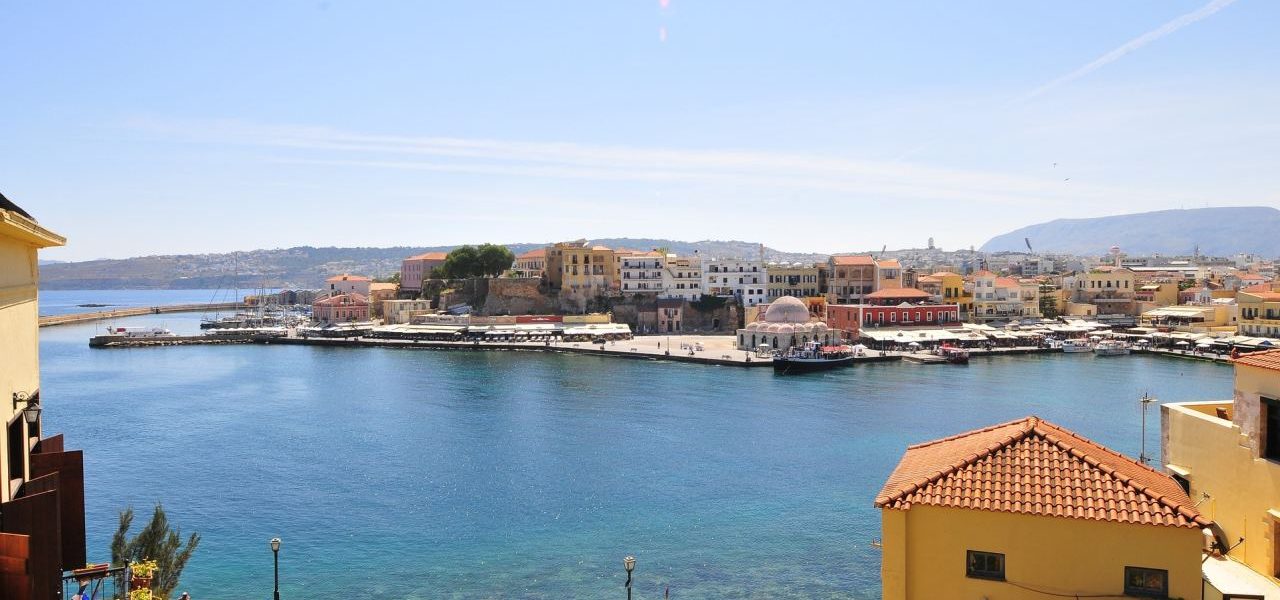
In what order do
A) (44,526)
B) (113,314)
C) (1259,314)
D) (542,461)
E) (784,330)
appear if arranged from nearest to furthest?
1. (44,526)
2. (542,461)
3. (1259,314)
4. (784,330)
5. (113,314)

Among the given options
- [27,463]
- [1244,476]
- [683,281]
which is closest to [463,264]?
[683,281]

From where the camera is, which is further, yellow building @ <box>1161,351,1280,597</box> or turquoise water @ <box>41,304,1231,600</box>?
turquoise water @ <box>41,304,1231,600</box>

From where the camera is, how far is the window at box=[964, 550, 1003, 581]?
21.4ft

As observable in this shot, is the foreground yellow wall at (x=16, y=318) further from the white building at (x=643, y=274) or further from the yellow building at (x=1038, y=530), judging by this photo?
the white building at (x=643, y=274)

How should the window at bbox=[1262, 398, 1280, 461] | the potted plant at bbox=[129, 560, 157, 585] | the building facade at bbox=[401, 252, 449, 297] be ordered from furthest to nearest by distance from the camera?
the building facade at bbox=[401, 252, 449, 297] → the potted plant at bbox=[129, 560, 157, 585] → the window at bbox=[1262, 398, 1280, 461]

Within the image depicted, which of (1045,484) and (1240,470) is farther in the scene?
(1240,470)

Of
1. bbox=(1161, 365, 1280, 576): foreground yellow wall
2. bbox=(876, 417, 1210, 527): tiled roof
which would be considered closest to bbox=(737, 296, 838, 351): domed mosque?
bbox=(1161, 365, 1280, 576): foreground yellow wall

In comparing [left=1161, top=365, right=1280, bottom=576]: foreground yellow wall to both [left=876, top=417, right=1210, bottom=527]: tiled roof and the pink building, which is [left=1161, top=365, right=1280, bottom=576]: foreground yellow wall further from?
the pink building

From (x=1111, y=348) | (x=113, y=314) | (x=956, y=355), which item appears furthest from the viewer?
(x=113, y=314)

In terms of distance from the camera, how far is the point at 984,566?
6555mm

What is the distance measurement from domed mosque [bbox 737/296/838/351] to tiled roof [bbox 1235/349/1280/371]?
Answer: 49.3m

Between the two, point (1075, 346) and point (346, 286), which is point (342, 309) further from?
point (1075, 346)

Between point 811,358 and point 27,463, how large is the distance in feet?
156

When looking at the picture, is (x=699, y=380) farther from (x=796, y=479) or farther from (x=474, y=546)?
(x=474, y=546)
